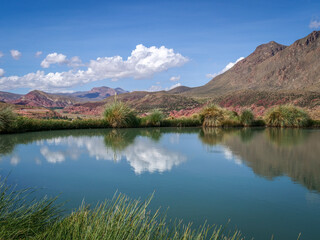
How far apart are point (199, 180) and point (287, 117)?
41.7 ft

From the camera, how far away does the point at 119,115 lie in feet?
44.1

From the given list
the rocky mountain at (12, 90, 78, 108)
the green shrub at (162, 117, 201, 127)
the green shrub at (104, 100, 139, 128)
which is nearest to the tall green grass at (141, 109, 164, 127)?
the green shrub at (162, 117, 201, 127)

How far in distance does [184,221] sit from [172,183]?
1.23m

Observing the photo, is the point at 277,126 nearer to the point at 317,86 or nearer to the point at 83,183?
the point at 83,183

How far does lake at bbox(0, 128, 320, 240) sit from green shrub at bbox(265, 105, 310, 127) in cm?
902

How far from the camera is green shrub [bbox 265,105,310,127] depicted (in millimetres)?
14773

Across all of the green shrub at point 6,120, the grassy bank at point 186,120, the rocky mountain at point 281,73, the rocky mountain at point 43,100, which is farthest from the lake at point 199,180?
the rocky mountain at point 43,100

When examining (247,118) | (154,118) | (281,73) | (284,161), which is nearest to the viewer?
(284,161)

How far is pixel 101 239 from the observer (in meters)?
1.52

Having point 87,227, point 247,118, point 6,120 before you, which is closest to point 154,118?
point 247,118

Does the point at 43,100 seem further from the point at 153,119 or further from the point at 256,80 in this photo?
the point at 153,119

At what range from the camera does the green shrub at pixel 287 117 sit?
14.8 metres

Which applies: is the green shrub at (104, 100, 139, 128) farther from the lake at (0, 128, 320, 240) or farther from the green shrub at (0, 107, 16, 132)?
the lake at (0, 128, 320, 240)

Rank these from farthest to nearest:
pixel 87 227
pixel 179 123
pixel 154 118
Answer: pixel 179 123, pixel 154 118, pixel 87 227
